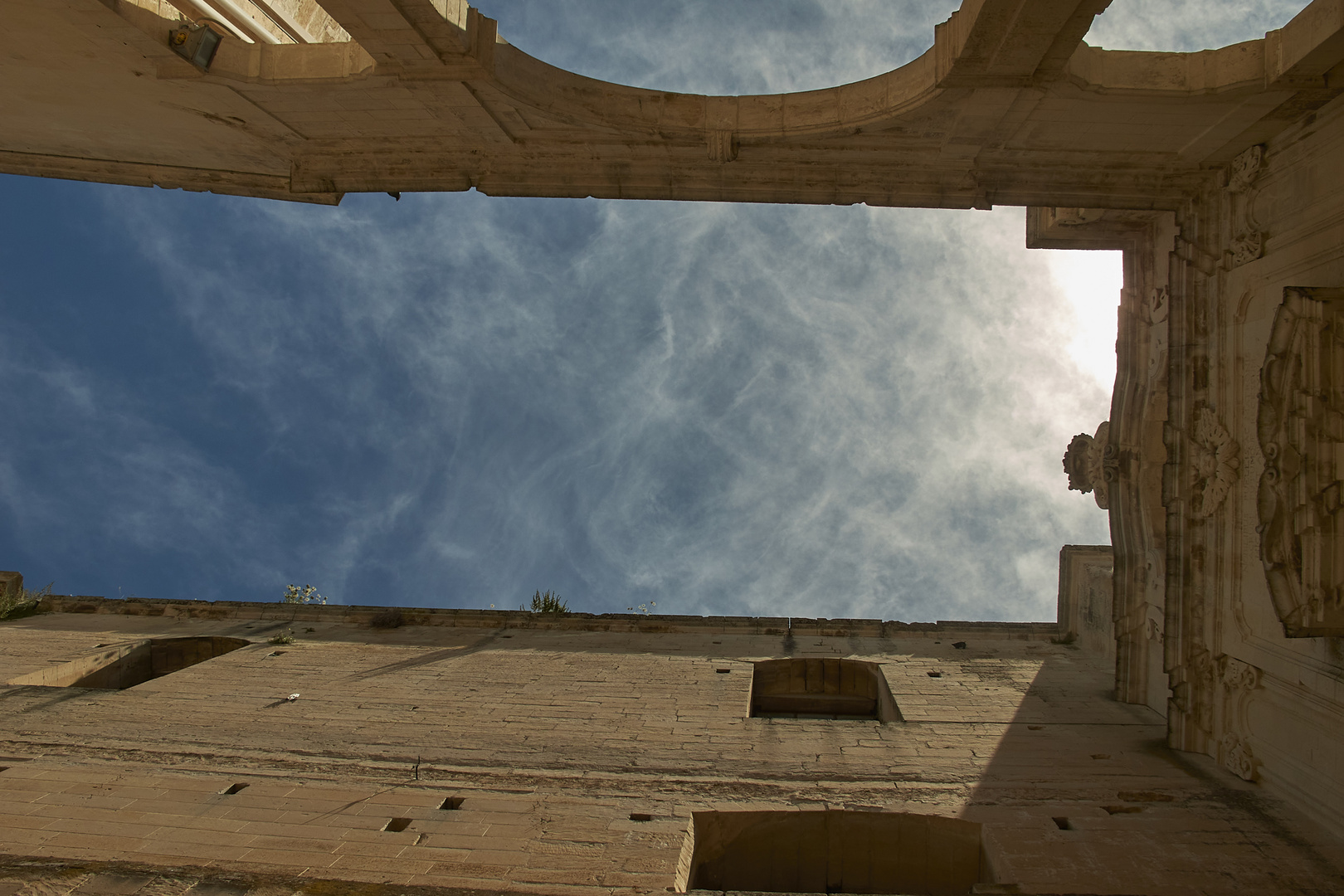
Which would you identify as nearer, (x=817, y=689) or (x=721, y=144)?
(x=721, y=144)

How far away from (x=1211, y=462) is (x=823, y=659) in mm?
6055

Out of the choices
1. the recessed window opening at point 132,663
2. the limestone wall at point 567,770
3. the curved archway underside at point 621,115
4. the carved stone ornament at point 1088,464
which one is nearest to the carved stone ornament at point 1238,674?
the limestone wall at point 567,770

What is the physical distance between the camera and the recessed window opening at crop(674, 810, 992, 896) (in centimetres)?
708

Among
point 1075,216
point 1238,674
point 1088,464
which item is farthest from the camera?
point 1088,464

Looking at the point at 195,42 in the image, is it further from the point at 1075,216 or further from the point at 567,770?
the point at 1075,216

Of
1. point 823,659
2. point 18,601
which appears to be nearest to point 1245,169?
point 823,659

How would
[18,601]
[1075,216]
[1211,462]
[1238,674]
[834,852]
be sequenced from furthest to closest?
1. [18,601]
2. [1075,216]
3. [1211,462]
4. [1238,674]
5. [834,852]

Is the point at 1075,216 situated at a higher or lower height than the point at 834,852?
higher

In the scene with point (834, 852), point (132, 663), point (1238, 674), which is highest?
point (1238, 674)

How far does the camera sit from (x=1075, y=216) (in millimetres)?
10734

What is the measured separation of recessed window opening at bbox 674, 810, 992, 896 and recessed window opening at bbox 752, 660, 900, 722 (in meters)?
3.49

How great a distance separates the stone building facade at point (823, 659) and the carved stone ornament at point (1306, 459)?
0.10ft

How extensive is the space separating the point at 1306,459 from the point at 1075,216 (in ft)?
18.5

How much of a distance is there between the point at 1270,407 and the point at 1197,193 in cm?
391
